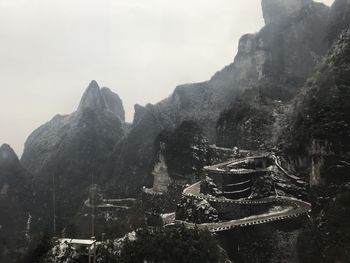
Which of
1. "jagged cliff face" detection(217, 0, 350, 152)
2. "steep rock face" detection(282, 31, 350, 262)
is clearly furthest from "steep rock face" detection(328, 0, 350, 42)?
"steep rock face" detection(282, 31, 350, 262)

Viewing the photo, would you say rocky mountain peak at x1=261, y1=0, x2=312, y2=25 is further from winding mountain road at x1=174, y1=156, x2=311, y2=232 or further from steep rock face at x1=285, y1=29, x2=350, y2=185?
winding mountain road at x1=174, y1=156, x2=311, y2=232

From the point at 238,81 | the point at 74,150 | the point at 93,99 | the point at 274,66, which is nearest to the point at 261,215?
the point at 274,66

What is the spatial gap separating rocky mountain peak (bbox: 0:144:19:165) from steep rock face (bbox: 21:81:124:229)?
8406mm

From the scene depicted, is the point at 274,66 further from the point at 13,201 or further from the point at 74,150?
the point at 13,201

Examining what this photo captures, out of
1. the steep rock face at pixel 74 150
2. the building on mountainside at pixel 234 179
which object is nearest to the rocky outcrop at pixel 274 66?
the building on mountainside at pixel 234 179

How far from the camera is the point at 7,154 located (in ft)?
415

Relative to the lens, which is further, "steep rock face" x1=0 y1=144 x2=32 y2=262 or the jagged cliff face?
"steep rock face" x1=0 y1=144 x2=32 y2=262

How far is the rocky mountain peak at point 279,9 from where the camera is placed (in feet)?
359

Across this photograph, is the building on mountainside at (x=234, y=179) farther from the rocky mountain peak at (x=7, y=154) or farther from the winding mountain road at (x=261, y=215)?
the rocky mountain peak at (x=7, y=154)

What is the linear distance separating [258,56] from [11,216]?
206 feet

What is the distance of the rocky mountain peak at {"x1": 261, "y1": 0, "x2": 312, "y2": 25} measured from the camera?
10956 centimetres

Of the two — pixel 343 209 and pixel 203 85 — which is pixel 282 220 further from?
pixel 203 85

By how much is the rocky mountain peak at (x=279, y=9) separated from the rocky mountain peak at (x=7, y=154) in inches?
2643

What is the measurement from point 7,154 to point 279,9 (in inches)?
2843
